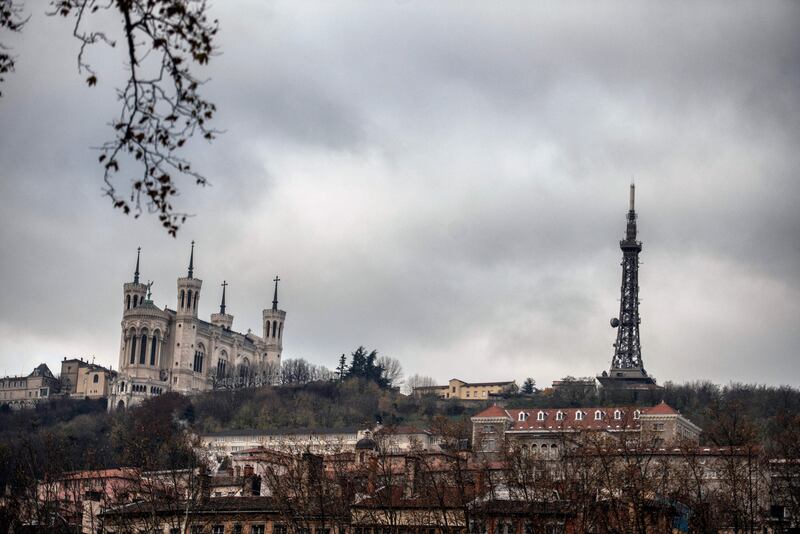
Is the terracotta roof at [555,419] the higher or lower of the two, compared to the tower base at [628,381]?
lower

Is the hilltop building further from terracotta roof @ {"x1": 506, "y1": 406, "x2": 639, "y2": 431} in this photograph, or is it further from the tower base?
the tower base

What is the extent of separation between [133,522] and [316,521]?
951cm

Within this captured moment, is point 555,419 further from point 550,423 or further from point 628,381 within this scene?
point 628,381

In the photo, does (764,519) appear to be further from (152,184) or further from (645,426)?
(645,426)

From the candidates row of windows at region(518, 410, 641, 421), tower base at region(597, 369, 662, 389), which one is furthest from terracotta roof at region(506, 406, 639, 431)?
tower base at region(597, 369, 662, 389)

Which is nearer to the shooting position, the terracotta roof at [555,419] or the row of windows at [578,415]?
the terracotta roof at [555,419]

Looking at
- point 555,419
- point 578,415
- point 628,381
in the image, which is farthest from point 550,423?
point 628,381

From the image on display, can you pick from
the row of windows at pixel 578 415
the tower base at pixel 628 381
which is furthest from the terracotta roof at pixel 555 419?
the tower base at pixel 628 381

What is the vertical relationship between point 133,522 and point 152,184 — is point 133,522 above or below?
below

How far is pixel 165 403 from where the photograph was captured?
A: 186875mm

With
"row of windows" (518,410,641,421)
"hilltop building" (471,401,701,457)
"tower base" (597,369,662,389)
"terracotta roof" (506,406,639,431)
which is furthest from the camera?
"tower base" (597,369,662,389)

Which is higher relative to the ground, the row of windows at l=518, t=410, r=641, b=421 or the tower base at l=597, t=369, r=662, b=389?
the tower base at l=597, t=369, r=662, b=389

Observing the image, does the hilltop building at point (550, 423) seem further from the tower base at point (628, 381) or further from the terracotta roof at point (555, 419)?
the tower base at point (628, 381)

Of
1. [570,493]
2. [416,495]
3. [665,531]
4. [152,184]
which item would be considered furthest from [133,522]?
[152,184]
